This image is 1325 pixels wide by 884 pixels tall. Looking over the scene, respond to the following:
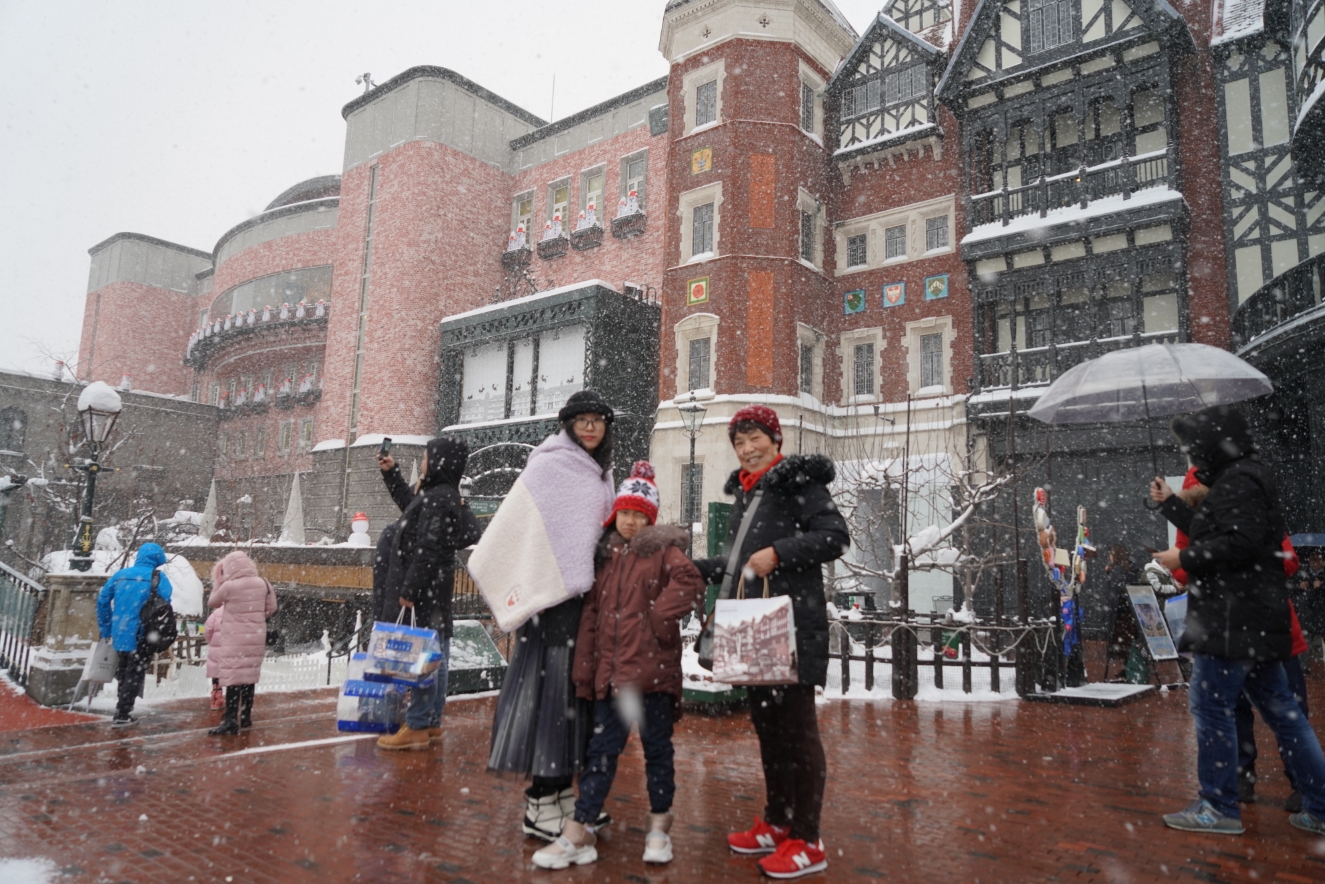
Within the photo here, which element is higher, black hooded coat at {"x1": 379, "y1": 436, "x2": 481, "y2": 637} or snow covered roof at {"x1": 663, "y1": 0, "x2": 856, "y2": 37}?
snow covered roof at {"x1": 663, "y1": 0, "x2": 856, "y2": 37}

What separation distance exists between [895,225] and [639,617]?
21515mm

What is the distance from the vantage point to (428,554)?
17.8 feet

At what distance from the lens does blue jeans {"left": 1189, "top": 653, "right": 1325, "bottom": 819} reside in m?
4.03

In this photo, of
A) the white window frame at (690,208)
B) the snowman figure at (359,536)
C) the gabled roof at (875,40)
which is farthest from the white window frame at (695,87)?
the snowman figure at (359,536)

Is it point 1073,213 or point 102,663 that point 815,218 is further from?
point 102,663

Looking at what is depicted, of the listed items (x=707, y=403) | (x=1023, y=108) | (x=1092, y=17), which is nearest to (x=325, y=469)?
(x=707, y=403)

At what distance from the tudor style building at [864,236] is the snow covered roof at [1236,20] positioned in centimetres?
8

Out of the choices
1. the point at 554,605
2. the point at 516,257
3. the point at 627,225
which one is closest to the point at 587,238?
the point at 627,225

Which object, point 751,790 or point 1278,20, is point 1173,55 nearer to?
point 1278,20

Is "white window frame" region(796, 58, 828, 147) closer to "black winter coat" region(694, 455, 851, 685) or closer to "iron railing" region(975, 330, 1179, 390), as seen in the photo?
"iron railing" region(975, 330, 1179, 390)

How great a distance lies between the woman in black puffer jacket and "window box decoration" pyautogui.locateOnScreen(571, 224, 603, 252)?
25930mm

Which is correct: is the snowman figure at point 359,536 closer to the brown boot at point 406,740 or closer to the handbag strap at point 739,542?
the brown boot at point 406,740

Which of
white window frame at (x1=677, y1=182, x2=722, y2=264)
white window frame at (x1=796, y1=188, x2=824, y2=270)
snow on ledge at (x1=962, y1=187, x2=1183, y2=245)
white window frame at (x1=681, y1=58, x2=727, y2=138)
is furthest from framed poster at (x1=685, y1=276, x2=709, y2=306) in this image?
snow on ledge at (x1=962, y1=187, x2=1183, y2=245)

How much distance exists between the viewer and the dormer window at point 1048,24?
1938cm
